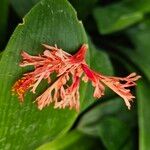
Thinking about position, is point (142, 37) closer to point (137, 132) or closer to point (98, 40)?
point (98, 40)

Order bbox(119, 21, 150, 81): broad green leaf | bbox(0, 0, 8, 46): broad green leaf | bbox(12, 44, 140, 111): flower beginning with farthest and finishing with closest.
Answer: bbox(119, 21, 150, 81): broad green leaf < bbox(0, 0, 8, 46): broad green leaf < bbox(12, 44, 140, 111): flower

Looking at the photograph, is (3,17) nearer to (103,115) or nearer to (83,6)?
(83,6)

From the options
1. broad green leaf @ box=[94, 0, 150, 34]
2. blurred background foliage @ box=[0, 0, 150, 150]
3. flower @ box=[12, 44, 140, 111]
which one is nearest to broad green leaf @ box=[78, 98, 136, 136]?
blurred background foliage @ box=[0, 0, 150, 150]

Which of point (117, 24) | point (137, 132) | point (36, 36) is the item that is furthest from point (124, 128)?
→ point (36, 36)

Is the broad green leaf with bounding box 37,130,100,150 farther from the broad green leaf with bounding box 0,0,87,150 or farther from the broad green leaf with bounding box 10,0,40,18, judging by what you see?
the broad green leaf with bounding box 10,0,40,18

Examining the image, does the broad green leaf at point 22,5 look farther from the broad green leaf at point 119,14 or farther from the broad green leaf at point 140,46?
the broad green leaf at point 140,46

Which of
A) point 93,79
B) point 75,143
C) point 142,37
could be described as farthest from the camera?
point 142,37

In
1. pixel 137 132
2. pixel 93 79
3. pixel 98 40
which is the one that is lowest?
pixel 137 132
